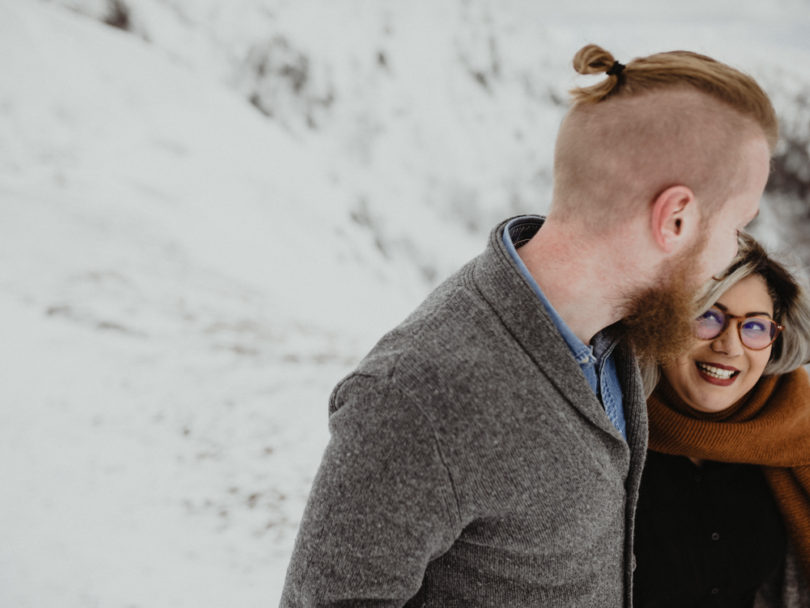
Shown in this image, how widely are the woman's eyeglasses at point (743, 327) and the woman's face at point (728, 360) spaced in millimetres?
13

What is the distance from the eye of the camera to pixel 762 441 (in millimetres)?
1917

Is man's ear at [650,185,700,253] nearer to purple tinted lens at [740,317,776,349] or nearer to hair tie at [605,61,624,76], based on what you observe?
hair tie at [605,61,624,76]

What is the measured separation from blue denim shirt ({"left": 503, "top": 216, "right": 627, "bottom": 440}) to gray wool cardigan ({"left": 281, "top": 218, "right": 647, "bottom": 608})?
0.16 feet

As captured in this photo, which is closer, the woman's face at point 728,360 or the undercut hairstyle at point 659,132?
the undercut hairstyle at point 659,132

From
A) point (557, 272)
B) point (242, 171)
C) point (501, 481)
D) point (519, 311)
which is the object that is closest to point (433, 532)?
point (501, 481)

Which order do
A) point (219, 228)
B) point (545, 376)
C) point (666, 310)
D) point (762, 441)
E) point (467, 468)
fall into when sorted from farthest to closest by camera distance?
point (219, 228) < point (762, 441) < point (666, 310) < point (545, 376) < point (467, 468)

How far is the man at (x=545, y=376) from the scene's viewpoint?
110cm

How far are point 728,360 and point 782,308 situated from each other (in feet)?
0.92

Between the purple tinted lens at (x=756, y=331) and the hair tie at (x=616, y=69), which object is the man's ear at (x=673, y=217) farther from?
the purple tinted lens at (x=756, y=331)

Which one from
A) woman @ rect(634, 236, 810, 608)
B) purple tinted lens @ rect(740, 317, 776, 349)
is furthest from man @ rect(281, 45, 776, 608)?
purple tinted lens @ rect(740, 317, 776, 349)

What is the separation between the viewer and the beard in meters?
1.31

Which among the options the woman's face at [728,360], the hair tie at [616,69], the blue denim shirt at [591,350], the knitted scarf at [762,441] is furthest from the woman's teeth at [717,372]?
the hair tie at [616,69]

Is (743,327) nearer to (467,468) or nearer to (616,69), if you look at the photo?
(616,69)

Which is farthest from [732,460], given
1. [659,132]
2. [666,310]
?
[659,132]
